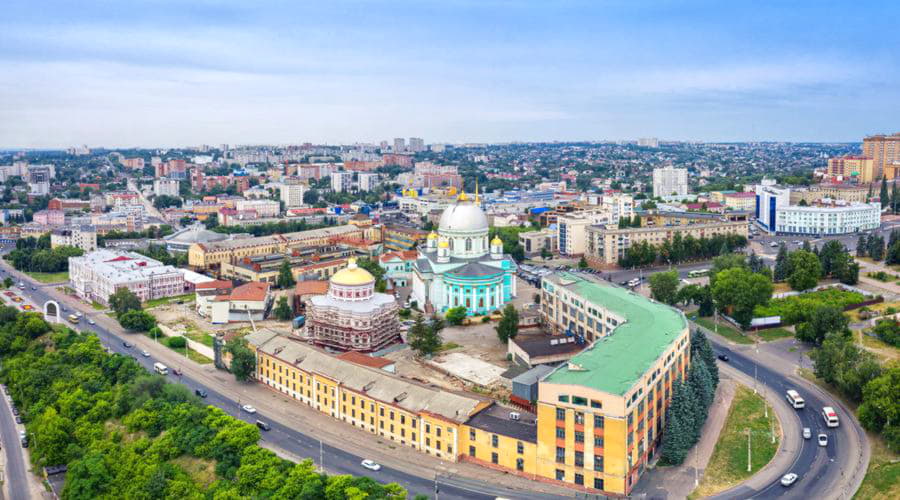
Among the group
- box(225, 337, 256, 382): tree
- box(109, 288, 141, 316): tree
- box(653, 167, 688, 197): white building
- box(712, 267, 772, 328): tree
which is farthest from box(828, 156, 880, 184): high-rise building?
box(225, 337, 256, 382): tree

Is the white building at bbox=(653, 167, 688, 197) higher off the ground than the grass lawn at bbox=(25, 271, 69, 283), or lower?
higher

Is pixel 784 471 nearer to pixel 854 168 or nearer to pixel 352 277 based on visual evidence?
pixel 352 277

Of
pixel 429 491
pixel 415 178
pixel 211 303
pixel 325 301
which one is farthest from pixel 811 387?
pixel 415 178

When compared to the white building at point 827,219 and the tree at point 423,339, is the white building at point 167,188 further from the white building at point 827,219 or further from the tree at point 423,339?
the tree at point 423,339

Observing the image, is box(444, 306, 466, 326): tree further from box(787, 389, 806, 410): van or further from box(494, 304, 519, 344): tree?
box(787, 389, 806, 410): van

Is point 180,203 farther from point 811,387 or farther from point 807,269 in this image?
point 811,387

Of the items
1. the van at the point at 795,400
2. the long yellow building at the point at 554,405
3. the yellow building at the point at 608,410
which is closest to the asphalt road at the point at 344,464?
the long yellow building at the point at 554,405

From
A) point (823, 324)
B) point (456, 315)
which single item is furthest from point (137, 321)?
point (823, 324)
